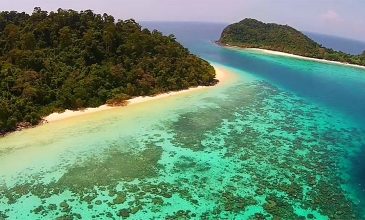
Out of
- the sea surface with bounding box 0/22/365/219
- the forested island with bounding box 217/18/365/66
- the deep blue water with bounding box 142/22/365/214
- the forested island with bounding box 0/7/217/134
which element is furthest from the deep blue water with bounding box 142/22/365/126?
the forested island with bounding box 0/7/217/134

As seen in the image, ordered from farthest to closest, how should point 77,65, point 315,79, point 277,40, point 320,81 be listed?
point 277,40, point 315,79, point 320,81, point 77,65

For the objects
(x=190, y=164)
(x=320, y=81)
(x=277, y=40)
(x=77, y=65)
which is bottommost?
(x=190, y=164)

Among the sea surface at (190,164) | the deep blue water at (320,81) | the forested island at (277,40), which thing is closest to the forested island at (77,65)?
the sea surface at (190,164)

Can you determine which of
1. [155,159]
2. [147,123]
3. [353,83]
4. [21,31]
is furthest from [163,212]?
[353,83]

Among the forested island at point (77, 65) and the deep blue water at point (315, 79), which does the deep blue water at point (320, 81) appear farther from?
the forested island at point (77, 65)

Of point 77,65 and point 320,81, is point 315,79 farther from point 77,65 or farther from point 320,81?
point 77,65

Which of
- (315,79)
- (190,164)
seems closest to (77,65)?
(190,164)

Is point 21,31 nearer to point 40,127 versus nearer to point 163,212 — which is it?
point 40,127
